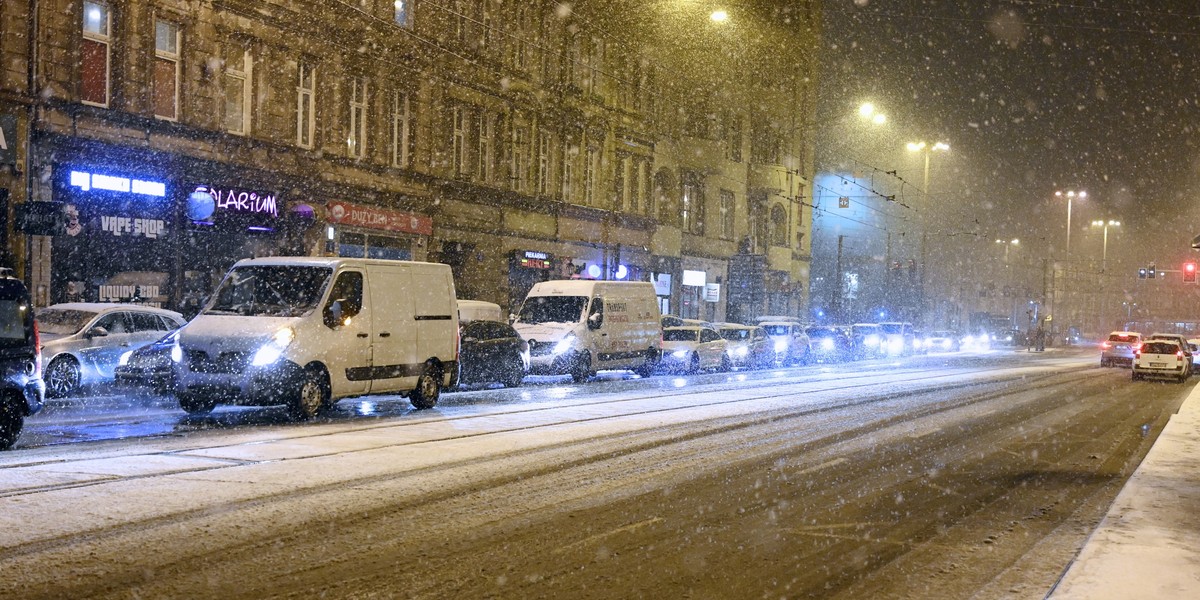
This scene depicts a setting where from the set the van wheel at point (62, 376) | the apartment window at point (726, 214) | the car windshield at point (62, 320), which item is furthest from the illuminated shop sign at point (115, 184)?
the apartment window at point (726, 214)

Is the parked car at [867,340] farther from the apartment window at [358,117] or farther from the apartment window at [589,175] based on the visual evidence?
the apartment window at [358,117]

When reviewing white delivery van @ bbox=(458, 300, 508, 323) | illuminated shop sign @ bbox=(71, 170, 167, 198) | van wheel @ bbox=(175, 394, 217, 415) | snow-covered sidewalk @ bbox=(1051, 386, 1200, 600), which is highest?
illuminated shop sign @ bbox=(71, 170, 167, 198)

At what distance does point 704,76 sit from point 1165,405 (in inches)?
1244

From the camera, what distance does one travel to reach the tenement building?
2297 centimetres

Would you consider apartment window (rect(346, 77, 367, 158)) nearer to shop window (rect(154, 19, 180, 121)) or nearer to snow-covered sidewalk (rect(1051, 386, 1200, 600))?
shop window (rect(154, 19, 180, 121))

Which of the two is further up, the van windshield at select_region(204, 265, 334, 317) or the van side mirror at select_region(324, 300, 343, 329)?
the van windshield at select_region(204, 265, 334, 317)

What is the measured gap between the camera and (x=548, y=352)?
83.0ft

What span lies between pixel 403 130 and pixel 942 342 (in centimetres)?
4308

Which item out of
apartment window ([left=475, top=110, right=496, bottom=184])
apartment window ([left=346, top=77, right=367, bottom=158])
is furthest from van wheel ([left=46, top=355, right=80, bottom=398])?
apartment window ([left=475, top=110, right=496, bottom=184])

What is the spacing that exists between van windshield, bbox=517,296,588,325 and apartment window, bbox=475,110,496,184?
35.2ft

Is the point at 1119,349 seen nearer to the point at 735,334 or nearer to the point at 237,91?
the point at 735,334

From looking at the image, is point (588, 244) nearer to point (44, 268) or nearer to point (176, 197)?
point (176, 197)

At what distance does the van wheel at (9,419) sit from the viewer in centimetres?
1075

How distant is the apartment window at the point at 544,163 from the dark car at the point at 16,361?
1157 inches
